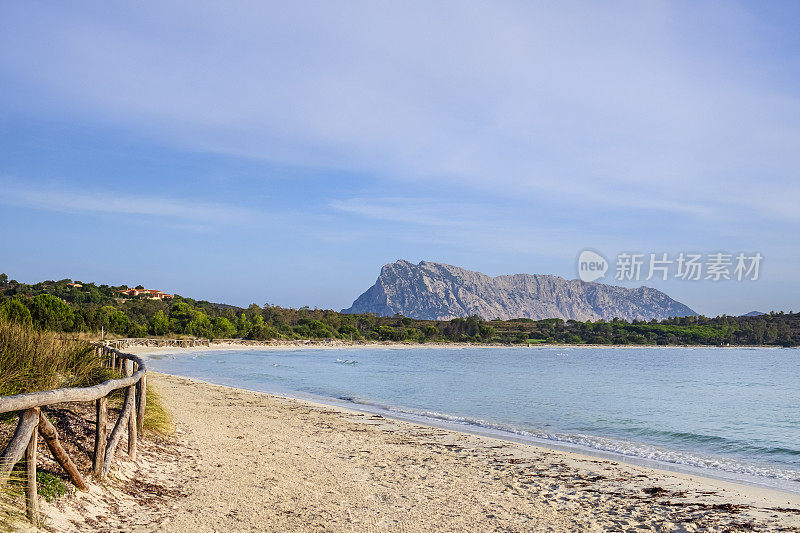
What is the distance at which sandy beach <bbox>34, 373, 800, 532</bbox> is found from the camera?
637cm

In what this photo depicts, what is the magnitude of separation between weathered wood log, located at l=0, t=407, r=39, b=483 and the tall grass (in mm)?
1903

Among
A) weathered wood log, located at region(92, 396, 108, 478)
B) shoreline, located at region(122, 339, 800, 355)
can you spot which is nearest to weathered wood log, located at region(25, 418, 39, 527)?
weathered wood log, located at region(92, 396, 108, 478)

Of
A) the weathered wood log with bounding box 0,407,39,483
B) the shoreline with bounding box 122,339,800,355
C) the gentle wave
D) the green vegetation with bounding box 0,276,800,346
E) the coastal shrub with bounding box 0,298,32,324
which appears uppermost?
the weathered wood log with bounding box 0,407,39,483

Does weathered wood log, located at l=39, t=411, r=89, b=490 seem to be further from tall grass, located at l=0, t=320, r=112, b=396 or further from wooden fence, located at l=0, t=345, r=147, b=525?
tall grass, located at l=0, t=320, r=112, b=396

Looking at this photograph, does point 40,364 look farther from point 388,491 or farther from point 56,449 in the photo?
point 388,491

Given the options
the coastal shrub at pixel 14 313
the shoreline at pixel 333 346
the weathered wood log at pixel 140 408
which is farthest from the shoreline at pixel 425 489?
the shoreline at pixel 333 346

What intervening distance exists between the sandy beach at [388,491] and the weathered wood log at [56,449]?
0.51 ft

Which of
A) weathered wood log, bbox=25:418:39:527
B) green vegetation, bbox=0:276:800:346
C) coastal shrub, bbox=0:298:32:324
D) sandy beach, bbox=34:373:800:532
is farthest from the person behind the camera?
green vegetation, bbox=0:276:800:346

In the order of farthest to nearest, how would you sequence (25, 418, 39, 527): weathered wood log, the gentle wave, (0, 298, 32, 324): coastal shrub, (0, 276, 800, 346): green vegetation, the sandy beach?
1. (0, 276, 800, 346): green vegetation
2. (0, 298, 32, 324): coastal shrub
3. the gentle wave
4. the sandy beach
5. (25, 418, 39, 527): weathered wood log

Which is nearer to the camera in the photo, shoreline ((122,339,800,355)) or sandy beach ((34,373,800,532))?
sandy beach ((34,373,800,532))

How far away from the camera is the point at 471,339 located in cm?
16588

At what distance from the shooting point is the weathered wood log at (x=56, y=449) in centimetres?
Result: 504

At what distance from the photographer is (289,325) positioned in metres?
134

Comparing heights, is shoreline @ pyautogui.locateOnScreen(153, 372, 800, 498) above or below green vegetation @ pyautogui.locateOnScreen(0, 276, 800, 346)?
above
